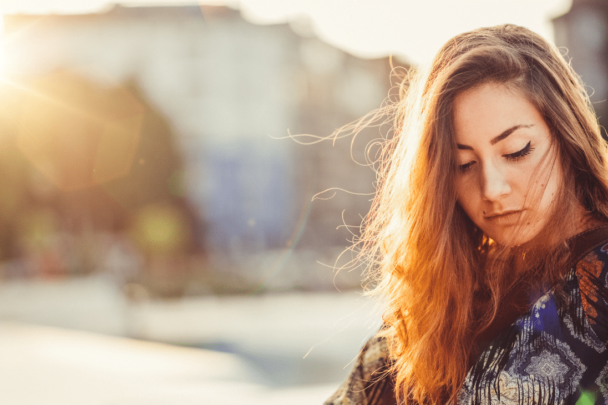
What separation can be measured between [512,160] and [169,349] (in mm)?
8535

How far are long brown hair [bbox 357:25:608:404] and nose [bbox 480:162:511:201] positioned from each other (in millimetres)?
133

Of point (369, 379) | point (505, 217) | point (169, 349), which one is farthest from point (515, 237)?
point (169, 349)

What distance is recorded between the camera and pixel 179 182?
3381 cm

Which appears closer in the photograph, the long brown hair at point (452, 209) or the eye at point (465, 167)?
the long brown hair at point (452, 209)

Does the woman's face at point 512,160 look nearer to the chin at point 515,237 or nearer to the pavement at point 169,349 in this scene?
the chin at point 515,237

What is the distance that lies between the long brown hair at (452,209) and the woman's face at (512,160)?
3 centimetres

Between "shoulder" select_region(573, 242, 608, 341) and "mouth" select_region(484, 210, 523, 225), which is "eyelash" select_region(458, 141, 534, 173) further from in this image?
"shoulder" select_region(573, 242, 608, 341)

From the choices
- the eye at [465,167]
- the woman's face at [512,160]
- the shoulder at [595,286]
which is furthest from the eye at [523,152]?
the shoulder at [595,286]

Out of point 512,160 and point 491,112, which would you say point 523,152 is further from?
point 491,112

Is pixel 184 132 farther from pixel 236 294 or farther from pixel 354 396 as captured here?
pixel 354 396

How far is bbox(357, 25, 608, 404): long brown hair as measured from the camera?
1.42 m

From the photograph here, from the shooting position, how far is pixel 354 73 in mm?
46250

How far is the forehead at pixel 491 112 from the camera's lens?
1.41 meters

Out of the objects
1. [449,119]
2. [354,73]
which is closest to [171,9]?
[354,73]
